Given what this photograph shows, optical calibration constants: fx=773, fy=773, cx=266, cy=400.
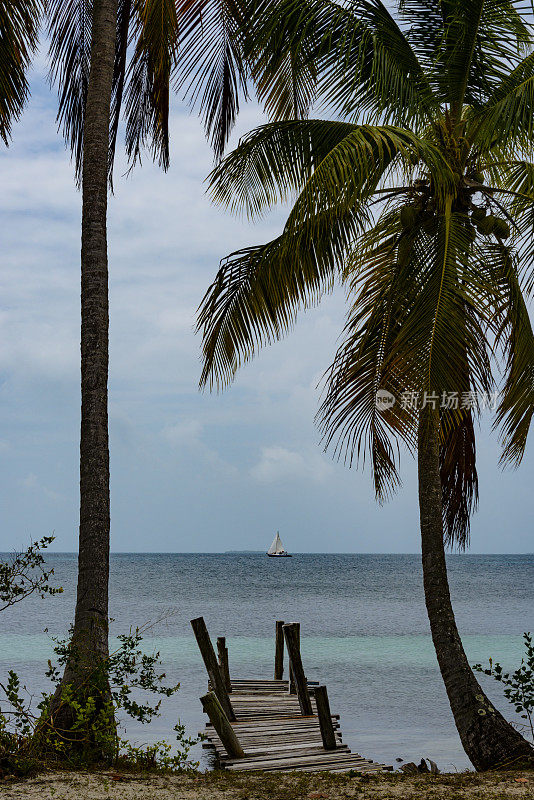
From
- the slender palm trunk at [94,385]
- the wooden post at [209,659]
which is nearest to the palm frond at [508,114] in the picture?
the slender palm trunk at [94,385]

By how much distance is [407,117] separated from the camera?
761 centimetres

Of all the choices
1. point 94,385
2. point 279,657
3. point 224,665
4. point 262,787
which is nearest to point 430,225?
point 94,385

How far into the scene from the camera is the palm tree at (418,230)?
702 centimetres

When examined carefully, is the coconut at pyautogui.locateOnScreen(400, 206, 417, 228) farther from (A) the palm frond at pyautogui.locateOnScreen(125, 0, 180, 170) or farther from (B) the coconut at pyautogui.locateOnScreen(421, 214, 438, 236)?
(A) the palm frond at pyautogui.locateOnScreen(125, 0, 180, 170)

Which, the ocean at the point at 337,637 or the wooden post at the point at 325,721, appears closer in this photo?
the wooden post at the point at 325,721

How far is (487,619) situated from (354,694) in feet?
64.1

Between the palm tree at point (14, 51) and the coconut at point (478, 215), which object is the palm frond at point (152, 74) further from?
the coconut at point (478, 215)

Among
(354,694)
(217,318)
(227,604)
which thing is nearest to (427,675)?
(354,694)

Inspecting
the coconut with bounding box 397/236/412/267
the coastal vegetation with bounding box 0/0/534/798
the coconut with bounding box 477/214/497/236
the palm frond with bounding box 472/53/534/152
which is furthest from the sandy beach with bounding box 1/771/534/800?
the palm frond with bounding box 472/53/534/152

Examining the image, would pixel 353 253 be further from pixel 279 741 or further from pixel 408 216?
pixel 279 741

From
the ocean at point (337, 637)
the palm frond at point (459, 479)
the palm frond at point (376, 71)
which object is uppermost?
the palm frond at point (376, 71)

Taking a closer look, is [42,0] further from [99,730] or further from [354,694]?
[354,694]

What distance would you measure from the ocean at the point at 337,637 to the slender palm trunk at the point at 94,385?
520 cm

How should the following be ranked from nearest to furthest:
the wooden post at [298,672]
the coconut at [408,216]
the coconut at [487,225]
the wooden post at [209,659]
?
the coconut at [487,225], the coconut at [408,216], the wooden post at [209,659], the wooden post at [298,672]
